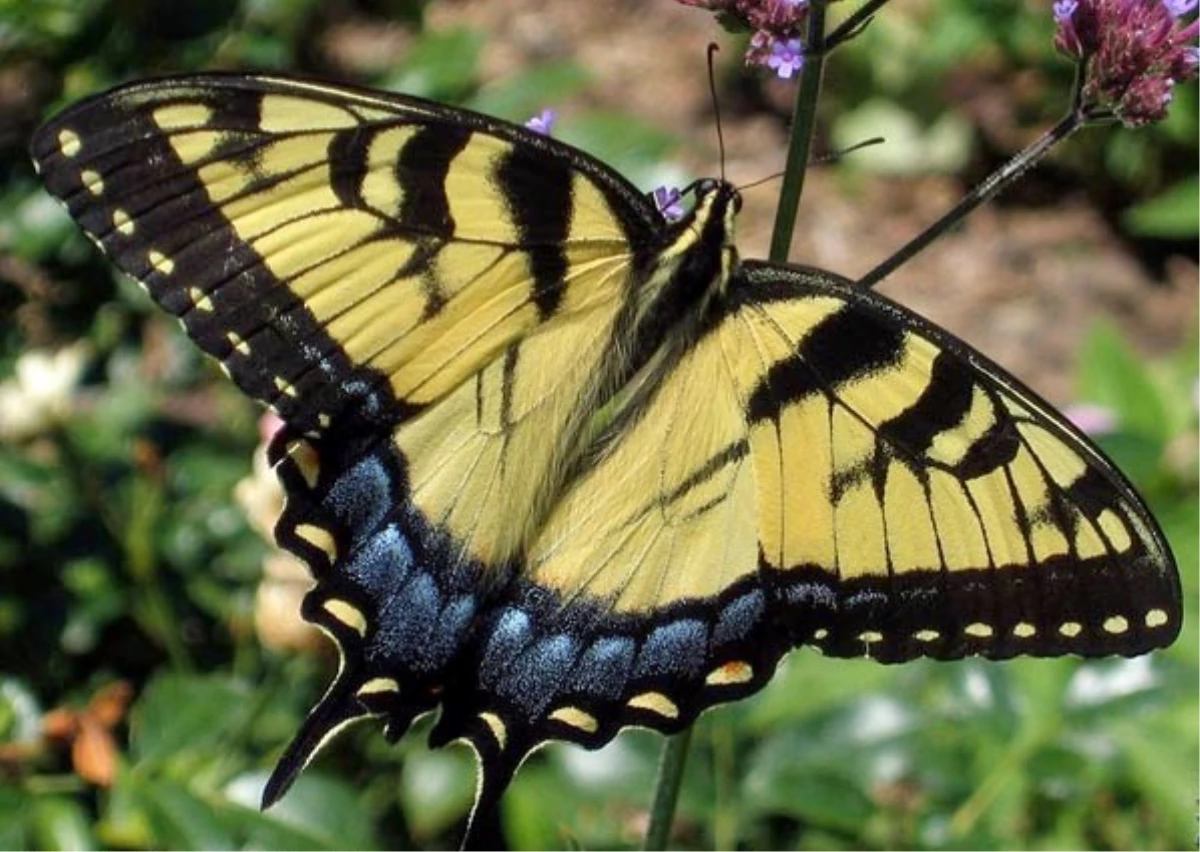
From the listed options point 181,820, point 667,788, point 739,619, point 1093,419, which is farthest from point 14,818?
point 1093,419

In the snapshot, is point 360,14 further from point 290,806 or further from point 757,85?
point 290,806

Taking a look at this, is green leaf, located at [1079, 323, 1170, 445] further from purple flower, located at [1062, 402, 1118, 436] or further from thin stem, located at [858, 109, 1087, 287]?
thin stem, located at [858, 109, 1087, 287]

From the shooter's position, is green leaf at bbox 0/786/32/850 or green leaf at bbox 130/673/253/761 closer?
green leaf at bbox 0/786/32/850

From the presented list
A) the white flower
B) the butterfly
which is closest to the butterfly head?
the butterfly

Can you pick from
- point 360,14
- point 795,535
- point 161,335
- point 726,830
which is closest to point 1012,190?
point 360,14

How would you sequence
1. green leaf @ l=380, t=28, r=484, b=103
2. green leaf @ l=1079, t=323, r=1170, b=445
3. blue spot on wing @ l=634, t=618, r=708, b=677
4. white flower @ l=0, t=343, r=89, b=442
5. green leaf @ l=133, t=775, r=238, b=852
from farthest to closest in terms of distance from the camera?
green leaf @ l=1079, t=323, r=1170, b=445 < white flower @ l=0, t=343, r=89, b=442 < green leaf @ l=380, t=28, r=484, b=103 < green leaf @ l=133, t=775, r=238, b=852 < blue spot on wing @ l=634, t=618, r=708, b=677

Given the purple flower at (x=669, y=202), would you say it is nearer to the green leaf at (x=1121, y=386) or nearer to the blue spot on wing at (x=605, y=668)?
the blue spot on wing at (x=605, y=668)
